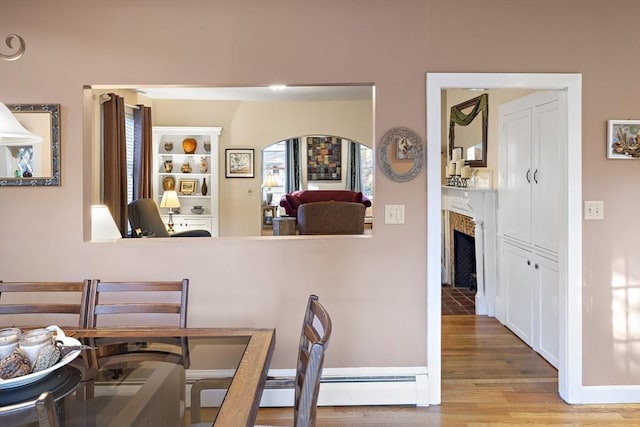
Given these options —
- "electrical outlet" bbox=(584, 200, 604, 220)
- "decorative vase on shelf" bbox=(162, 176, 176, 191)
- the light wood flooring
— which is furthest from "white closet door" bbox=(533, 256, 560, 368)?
"decorative vase on shelf" bbox=(162, 176, 176, 191)

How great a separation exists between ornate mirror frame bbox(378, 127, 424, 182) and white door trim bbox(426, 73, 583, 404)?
0.08m

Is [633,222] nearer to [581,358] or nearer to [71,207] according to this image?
[581,358]

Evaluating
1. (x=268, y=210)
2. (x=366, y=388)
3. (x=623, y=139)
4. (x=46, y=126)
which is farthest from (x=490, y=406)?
(x=268, y=210)

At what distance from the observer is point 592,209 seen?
2885 mm

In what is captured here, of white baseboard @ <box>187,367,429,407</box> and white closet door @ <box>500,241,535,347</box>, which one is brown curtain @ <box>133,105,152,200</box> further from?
white closet door @ <box>500,241,535,347</box>

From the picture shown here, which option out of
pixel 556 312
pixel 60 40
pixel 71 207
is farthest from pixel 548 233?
pixel 60 40

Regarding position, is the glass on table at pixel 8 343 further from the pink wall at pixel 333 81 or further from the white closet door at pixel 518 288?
the white closet door at pixel 518 288

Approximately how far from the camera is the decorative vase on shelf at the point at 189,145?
23.1 ft

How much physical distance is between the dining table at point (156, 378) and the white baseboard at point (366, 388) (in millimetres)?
1100

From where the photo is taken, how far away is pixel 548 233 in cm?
351

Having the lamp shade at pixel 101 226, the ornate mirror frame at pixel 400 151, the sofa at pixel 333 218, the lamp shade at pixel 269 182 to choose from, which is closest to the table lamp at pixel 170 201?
the sofa at pixel 333 218

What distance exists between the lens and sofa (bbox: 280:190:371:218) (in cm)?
737

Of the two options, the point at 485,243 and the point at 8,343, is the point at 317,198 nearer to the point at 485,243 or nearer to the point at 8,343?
the point at 485,243

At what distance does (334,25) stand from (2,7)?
2022mm
